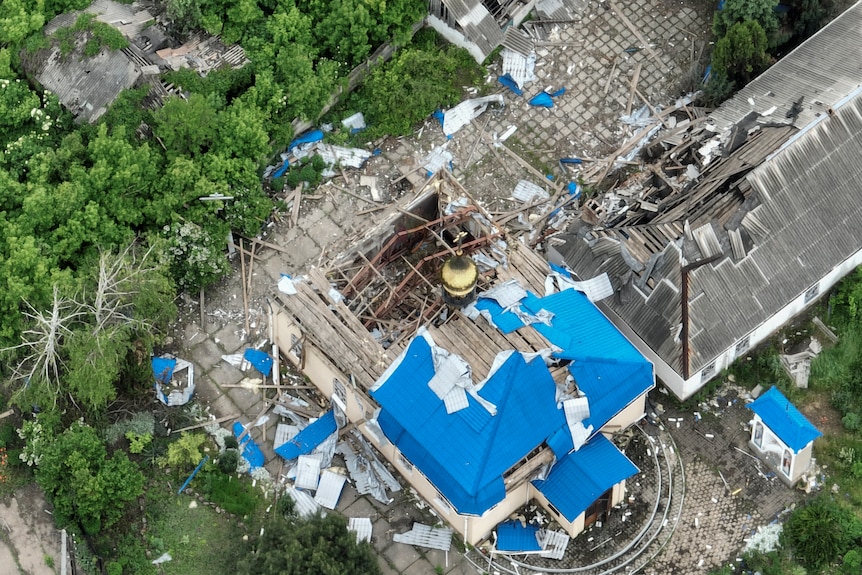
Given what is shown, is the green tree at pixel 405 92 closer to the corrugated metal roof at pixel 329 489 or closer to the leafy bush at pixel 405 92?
the leafy bush at pixel 405 92

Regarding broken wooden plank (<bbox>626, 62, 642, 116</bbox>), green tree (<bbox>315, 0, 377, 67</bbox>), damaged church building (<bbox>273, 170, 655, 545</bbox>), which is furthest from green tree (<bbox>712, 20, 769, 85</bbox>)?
green tree (<bbox>315, 0, 377, 67</bbox>)

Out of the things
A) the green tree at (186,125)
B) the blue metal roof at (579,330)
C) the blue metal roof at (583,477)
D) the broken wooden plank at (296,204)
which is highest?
the green tree at (186,125)

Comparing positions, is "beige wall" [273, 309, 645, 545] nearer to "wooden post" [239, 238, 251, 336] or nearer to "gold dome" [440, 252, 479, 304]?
"wooden post" [239, 238, 251, 336]

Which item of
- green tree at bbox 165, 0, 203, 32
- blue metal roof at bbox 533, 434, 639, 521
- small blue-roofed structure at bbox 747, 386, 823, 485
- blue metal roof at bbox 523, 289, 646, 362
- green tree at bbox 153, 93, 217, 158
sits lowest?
small blue-roofed structure at bbox 747, 386, 823, 485

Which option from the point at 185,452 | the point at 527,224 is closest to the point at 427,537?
the point at 185,452

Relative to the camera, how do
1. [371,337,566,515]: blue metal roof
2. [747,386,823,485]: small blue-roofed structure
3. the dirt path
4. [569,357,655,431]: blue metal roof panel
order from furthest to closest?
the dirt path
[747,386,823,485]: small blue-roofed structure
[569,357,655,431]: blue metal roof panel
[371,337,566,515]: blue metal roof

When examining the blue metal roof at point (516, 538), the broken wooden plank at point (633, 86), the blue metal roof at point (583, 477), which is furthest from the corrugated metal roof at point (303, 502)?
the broken wooden plank at point (633, 86)
